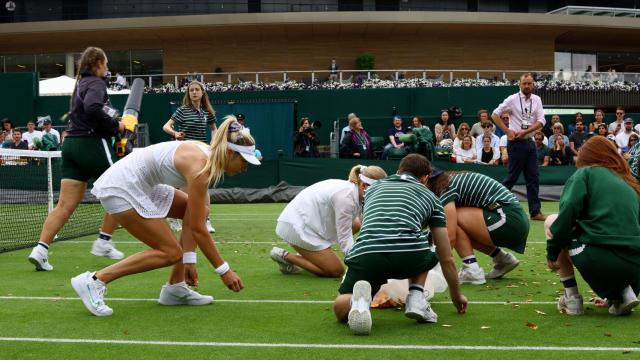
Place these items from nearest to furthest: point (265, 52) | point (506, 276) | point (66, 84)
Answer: point (506, 276), point (66, 84), point (265, 52)

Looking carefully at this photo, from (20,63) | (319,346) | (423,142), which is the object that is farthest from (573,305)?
(20,63)

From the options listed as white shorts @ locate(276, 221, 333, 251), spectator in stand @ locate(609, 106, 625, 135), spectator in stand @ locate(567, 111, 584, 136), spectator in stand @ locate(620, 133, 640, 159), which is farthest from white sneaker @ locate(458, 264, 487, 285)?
spectator in stand @ locate(567, 111, 584, 136)

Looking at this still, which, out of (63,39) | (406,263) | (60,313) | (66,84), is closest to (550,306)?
(406,263)

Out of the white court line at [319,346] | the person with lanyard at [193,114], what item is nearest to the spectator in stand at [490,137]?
the person with lanyard at [193,114]

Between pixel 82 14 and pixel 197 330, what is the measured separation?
4387 centimetres

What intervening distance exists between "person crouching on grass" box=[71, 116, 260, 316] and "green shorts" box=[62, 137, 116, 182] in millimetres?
2223

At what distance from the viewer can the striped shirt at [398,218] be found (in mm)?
5469

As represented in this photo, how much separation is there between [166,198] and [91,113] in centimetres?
235

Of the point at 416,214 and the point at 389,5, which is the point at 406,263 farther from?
the point at 389,5

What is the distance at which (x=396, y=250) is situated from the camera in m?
5.44

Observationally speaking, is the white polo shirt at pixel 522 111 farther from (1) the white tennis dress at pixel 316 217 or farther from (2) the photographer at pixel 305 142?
(2) the photographer at pixel 305 142

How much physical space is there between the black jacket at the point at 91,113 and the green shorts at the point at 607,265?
4.67 metres

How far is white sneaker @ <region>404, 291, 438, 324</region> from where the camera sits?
561 centimetres

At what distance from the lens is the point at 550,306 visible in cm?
636
